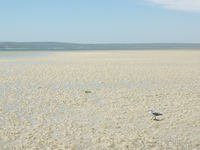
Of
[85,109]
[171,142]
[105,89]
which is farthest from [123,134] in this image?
[105,89]

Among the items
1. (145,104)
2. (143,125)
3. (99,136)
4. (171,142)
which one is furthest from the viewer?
(145,104)

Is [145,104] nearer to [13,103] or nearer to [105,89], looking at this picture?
[105,89]

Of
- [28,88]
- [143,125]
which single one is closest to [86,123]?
[143,125]

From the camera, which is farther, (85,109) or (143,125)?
(85,109)

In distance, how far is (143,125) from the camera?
21.8ft

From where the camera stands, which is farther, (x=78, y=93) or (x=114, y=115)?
(x=78, y=93)

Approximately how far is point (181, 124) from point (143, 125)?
993mm

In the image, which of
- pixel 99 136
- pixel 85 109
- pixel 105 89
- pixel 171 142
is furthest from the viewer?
pixel 105 89

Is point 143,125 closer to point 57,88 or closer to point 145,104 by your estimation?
point 145,104

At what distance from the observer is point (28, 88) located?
12008 millimetres

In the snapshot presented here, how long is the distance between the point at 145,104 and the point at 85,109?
6.97ft

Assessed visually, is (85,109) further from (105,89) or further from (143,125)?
(105,89)

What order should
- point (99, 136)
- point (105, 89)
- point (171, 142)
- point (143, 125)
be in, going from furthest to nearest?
point (105, 89) → point (143, 125) → point (99, 136) → point (171, 142)

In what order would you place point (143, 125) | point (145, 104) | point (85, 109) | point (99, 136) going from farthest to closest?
point (145, 104) → point (85, 109) → point (143, 125) → point (99, 136)
